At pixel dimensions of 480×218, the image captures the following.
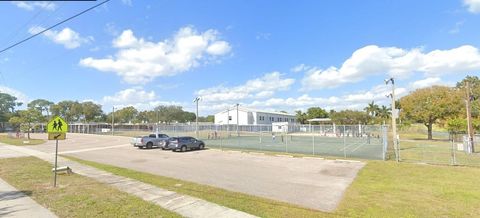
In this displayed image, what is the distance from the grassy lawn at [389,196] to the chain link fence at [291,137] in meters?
7.48

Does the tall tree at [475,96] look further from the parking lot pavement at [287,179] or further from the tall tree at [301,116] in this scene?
the tall tree at [301,116]

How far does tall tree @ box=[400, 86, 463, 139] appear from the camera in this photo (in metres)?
46.0

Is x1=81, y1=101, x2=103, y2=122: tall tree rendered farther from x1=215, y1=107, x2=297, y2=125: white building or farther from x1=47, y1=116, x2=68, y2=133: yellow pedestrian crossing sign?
x1=47, y1=116, x2=68, y2=133: yellow pedestrian crossing sign

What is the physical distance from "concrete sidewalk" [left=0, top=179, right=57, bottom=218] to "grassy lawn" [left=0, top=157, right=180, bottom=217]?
208mm

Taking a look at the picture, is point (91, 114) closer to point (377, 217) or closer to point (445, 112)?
point (445, 112)

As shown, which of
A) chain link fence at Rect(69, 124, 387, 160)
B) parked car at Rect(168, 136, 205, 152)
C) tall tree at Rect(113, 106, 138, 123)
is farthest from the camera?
tall tree at Rect(113, 106, 138, 123)

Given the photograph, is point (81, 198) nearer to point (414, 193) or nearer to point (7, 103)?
point (414, 193)

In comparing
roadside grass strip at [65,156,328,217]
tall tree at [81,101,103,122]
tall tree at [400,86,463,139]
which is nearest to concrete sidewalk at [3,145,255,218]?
roadside grass strip at [65,156,328,217]

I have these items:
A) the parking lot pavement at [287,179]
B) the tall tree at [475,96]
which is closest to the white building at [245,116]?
the tall tree at [475,96]

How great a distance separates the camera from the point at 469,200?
30.9 ft

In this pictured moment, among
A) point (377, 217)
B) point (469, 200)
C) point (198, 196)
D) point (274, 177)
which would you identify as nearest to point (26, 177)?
point (198, 196)

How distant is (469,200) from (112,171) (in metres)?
15.3

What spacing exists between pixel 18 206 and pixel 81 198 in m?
1.64

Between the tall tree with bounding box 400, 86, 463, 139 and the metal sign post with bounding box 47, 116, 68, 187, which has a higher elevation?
the tall tree with bounding box 400, 86, 463, 139
